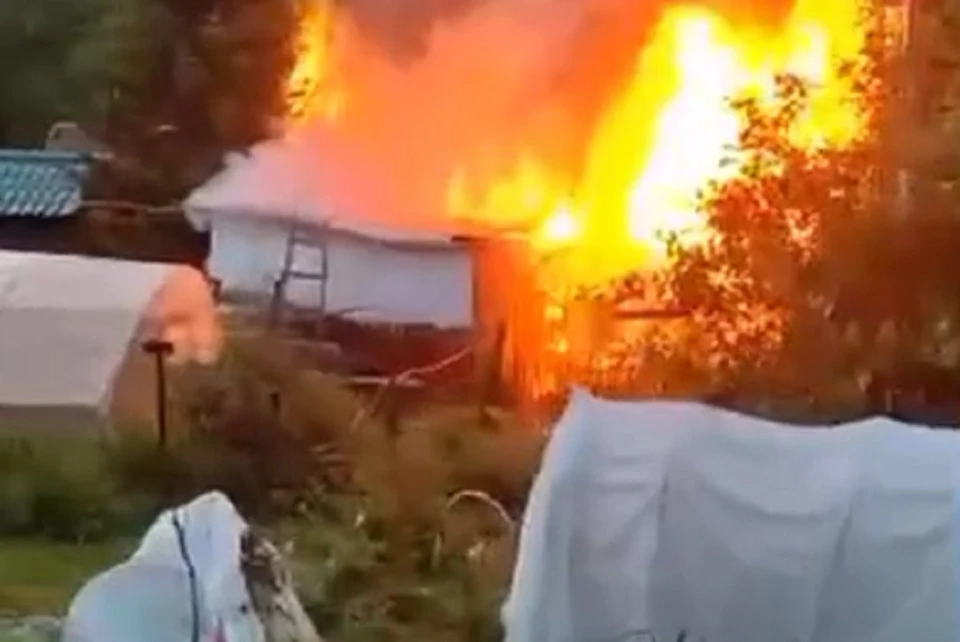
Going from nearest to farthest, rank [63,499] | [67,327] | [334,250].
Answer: [63,499], [67,327], [334,250]

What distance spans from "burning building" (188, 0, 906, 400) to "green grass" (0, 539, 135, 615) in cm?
443

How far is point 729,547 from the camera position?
697 centimetres

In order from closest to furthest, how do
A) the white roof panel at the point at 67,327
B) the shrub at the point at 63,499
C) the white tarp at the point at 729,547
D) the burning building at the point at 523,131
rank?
the white tarp at the point at 729,547 → the shrub at the point at 63,499 → the white roof panel at the point at 67,327 → the burning building at the point at 523,131

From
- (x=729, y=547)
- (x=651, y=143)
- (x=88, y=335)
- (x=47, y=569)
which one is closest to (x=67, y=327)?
(x=88, y=335)

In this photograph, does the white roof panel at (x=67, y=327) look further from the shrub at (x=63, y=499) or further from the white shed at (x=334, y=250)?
the white shed at (x=334, y=250)

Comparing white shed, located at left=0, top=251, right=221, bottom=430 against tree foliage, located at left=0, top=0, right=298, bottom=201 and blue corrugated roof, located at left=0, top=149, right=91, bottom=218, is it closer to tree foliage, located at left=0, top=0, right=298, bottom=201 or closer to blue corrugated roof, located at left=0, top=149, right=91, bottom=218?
blue corrugated roof, located at left=0, top=149, right=91, bottom=218

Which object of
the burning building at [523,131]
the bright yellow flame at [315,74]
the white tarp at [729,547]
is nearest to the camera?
the white tarp at [729,547]

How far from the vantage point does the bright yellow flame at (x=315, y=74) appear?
72.5 ft

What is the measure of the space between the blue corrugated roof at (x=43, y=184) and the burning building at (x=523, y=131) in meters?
1.46

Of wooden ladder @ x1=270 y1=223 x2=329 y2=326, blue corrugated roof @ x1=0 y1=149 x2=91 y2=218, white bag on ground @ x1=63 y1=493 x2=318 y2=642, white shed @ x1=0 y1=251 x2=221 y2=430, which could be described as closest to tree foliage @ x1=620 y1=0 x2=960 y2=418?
white shed @ x1=0 y1=251 x2=221 y2=430

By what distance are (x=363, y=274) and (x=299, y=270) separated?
0.55 meters

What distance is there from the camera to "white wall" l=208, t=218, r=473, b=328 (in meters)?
19.2

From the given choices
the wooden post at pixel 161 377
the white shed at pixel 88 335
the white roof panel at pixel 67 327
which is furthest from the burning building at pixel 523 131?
the white roof panel at pixel 67 327

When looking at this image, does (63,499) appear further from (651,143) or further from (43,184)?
(43,184)
